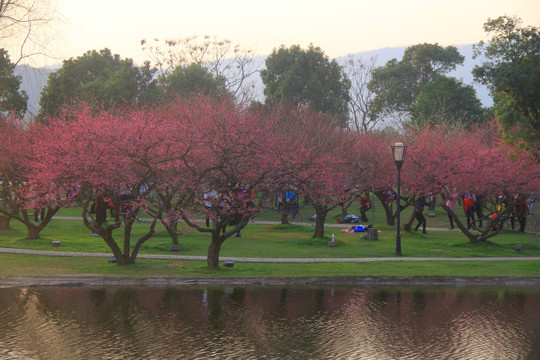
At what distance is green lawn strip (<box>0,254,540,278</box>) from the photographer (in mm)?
19266

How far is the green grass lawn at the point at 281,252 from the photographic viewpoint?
19953mm

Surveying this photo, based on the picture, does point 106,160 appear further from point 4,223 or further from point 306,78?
point 306,78

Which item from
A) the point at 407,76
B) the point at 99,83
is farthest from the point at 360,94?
the point at 99,83

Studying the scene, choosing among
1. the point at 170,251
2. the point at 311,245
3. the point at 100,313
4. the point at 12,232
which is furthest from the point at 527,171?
the point at 12,232

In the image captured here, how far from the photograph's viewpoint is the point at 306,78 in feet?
263

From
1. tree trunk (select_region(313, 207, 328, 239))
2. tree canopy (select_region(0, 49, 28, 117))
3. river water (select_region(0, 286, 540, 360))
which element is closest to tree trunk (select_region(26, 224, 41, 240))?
river water (select_region(0, 286, 540, 360))

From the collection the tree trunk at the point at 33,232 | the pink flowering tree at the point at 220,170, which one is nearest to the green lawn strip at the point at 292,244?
the tree trunk at the point at 33,232

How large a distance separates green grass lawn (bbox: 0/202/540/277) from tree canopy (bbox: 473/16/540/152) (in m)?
5.29

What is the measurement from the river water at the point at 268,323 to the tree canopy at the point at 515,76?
1098 cm

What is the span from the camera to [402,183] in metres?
33.2

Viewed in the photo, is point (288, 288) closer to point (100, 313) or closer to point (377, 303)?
point (377, 303)

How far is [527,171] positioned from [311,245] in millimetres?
10486

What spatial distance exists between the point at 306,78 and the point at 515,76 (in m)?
55.1

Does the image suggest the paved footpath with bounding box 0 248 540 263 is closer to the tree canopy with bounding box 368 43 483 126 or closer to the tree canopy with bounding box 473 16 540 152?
the tree canopy with bounding box 473 16 540 152
